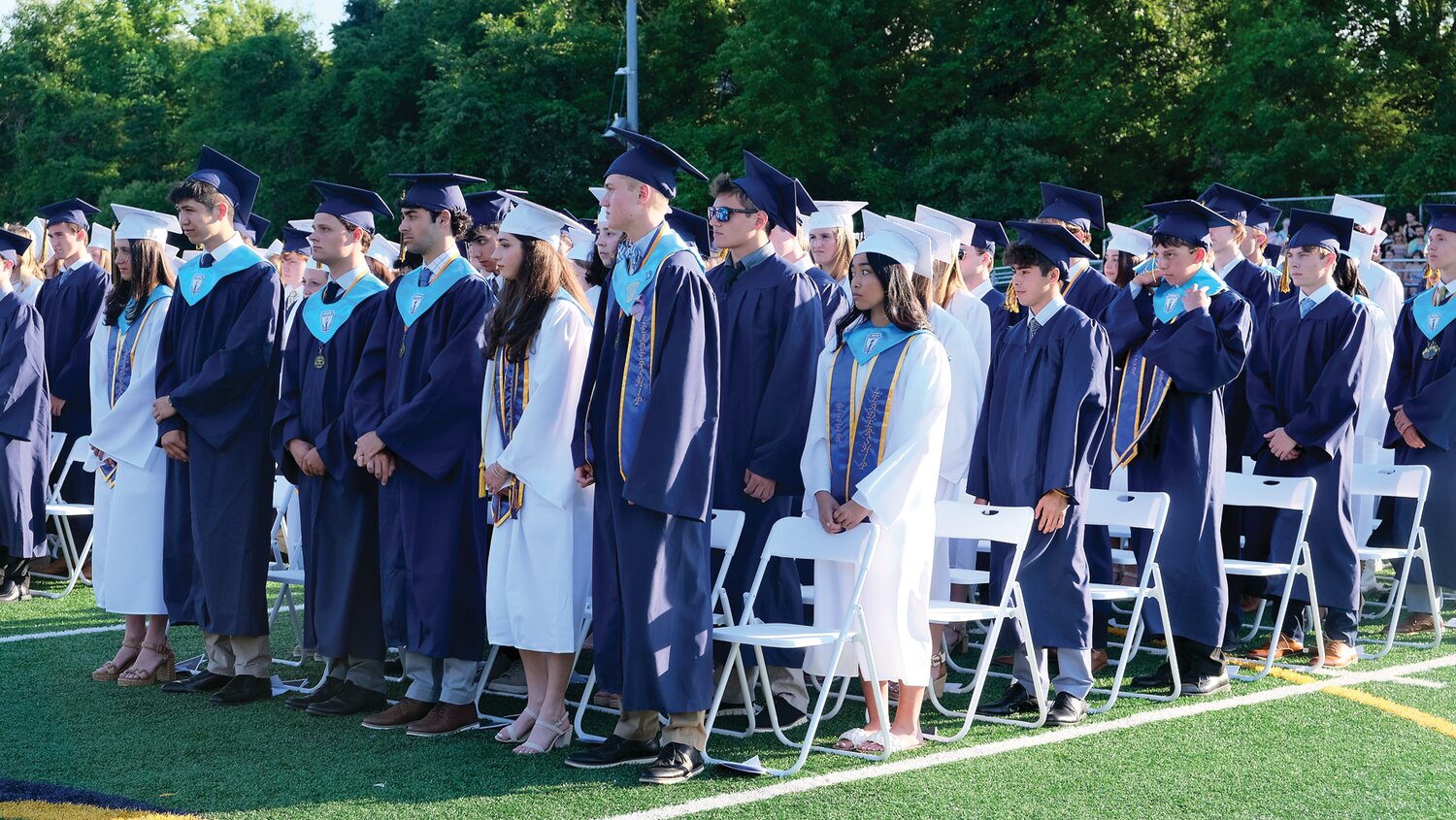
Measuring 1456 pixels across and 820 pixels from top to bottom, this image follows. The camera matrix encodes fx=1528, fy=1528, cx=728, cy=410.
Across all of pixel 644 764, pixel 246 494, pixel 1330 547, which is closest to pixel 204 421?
pixel 246 494

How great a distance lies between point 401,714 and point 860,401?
2.18 metres

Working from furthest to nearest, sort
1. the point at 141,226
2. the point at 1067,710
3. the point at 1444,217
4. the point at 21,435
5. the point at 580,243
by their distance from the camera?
the point at 21,435 → the point at 1444,217 → the point at 580,243 → the point at 141,226 → the point at 1067,710

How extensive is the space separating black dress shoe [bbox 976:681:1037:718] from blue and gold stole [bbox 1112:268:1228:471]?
1284 mm

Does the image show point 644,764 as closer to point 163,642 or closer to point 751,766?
point 751,766

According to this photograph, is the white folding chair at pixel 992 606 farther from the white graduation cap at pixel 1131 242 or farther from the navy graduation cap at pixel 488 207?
the white graduation cap at pixel 1131 242

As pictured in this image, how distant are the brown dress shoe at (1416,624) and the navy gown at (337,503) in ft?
17.4

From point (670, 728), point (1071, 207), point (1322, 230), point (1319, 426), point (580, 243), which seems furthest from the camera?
point (1071, 207)

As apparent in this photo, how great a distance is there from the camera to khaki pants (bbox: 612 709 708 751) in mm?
5195

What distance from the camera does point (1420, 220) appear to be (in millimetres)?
19969

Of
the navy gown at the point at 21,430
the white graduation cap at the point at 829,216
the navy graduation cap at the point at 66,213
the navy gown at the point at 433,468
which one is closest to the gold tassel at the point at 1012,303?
the white graduation cap at the point at 829,216

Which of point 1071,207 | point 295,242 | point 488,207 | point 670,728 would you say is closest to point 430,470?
point 488,207

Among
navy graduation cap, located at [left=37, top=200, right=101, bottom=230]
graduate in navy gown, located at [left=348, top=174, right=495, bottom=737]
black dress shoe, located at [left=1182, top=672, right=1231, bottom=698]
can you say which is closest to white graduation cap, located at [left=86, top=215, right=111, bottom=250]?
navy graduation cap, located at [left=37, top=200, right=101, bottom=230]

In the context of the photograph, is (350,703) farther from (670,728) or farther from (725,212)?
(725,212)

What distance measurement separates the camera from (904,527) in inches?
213
